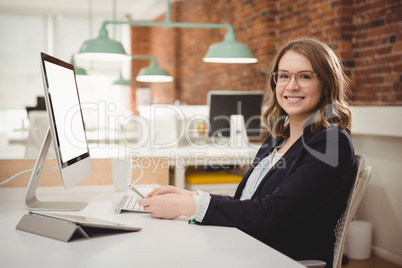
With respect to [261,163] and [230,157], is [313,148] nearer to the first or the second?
[261,163]

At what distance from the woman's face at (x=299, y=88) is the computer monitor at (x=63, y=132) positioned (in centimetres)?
75

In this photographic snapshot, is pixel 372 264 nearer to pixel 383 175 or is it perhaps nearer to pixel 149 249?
pixel 383 175

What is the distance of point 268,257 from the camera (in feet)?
3.66

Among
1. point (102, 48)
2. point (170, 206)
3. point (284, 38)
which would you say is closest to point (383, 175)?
point (284, 38)

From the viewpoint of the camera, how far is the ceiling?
331 inches

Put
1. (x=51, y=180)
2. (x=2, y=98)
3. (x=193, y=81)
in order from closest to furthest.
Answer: (x=51, y=180) < (x=193, y=81) < (x=2, y=98)

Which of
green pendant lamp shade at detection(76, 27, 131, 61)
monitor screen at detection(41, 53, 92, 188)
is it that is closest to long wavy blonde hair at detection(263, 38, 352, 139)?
monitor screen at detection(41, 53, 92, 188)

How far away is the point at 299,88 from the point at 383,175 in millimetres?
2138

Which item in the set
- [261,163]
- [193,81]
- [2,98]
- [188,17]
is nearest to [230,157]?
[261,163]

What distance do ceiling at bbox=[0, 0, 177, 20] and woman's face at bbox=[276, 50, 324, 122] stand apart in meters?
6.68

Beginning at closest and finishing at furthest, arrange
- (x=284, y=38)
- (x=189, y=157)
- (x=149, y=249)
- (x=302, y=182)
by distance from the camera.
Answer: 1. (x=149, y=249)
2. (x=302, y=182)
3. (x=189, y=157)
4. (x=284, y=38)

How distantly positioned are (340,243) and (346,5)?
9.07ft

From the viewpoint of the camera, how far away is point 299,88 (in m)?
1.58

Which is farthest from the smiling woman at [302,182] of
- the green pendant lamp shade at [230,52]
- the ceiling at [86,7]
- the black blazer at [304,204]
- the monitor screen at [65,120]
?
the ceiling at [86,7]
